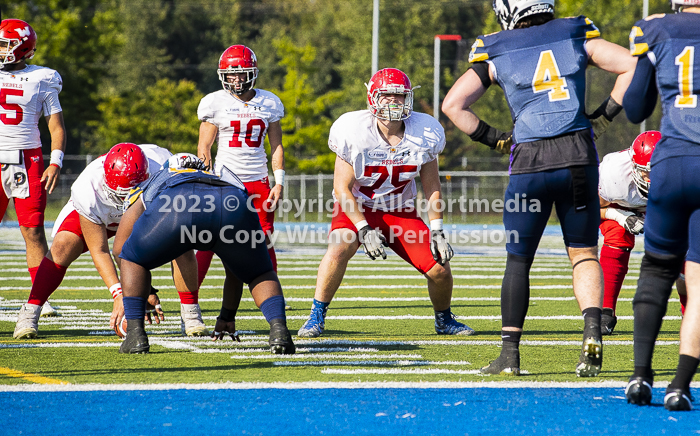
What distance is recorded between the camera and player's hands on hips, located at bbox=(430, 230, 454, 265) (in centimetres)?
529

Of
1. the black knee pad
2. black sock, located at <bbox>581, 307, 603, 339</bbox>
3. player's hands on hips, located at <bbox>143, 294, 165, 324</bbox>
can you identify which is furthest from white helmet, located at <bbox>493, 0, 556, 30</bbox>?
player's hands on hips, located at <bbox>143, 294, 165, 324</bbox>

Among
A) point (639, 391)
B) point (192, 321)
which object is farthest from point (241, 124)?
point (639, 391)

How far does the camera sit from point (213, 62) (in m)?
47.5

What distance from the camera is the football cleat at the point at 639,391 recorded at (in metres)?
3.48

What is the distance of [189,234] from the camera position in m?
4.46

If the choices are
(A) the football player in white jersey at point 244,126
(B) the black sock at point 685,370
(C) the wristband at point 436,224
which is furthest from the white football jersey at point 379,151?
(B) the black sock at point 685,370

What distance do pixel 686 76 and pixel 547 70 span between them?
2.71 ft

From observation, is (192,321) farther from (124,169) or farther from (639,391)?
(639,391)

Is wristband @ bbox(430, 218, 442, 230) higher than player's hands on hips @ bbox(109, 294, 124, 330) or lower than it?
higher

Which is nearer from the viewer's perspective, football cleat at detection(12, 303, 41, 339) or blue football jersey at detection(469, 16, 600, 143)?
blue football jersey at detection(469, 16, 600, 143)

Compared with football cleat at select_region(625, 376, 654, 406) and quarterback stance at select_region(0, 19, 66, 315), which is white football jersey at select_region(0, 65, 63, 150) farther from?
football cleat at select_region(625, 376, 654, 406)

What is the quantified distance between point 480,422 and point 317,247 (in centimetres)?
1190

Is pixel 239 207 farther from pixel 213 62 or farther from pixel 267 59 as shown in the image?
pixel 213 62

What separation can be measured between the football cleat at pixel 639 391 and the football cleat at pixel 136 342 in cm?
254
